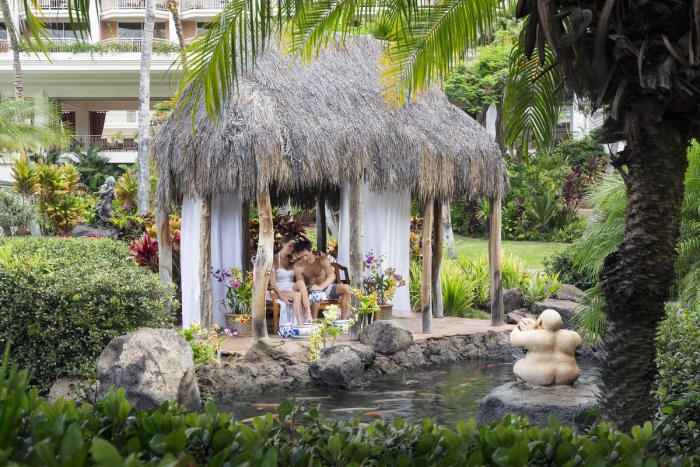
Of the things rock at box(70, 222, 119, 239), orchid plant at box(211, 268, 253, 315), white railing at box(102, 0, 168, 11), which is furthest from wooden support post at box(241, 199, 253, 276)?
white railing at box(102, 0, 168, 11)

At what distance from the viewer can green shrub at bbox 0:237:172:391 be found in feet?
24.2

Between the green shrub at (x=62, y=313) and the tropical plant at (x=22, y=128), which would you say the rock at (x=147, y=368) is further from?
the tropical plant at (x=22, y=128)

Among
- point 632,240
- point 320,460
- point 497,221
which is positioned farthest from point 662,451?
point 497,221

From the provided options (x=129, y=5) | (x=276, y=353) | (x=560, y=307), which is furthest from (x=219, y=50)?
(x=129, y=5)

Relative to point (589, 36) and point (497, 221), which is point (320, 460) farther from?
point (497, 221)

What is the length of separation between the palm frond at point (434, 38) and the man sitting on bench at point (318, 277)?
3928 mm

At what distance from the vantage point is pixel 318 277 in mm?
11133

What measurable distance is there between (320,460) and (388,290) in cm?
886

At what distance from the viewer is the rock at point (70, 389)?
720 centimetres

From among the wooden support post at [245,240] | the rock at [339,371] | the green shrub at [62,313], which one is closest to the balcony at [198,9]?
the wooden support post at [245,240]

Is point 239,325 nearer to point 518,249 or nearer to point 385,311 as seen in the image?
point 385,311

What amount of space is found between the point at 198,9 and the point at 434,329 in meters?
27.9

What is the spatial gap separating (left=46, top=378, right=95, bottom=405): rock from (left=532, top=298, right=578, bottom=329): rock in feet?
24.2

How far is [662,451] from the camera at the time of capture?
4766 millimetres
